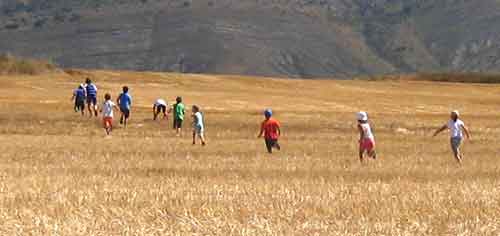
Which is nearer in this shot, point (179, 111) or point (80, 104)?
point (179, 111)

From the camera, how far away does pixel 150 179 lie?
61.0ft

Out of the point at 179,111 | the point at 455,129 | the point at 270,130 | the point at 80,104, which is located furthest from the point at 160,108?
the point at 455,129

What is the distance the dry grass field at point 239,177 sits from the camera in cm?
1211

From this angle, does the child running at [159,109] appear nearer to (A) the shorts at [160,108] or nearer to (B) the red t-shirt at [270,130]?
(A) the shorts at [160,108]

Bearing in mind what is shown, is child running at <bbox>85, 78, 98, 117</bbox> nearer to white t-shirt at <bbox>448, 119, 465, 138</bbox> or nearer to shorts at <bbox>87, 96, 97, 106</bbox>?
shorts at <bbox>87, 96, 97, 106</bbox>

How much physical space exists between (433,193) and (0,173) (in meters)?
7.96

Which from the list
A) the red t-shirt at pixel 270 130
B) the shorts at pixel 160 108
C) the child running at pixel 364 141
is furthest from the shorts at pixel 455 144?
the shorts at pixel 160 108

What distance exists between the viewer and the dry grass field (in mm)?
12109

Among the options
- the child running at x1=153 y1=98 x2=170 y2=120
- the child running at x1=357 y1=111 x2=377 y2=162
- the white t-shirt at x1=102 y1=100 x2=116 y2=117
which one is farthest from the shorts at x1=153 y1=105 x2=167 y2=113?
the child running at x1=357 y1=111 x2=377 y2=162

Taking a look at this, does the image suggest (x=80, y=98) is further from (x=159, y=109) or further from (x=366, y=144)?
(x=366, y=144)

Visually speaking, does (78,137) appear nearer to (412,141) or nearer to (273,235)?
(412,141)

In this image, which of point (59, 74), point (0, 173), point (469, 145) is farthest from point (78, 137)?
point (59, 74)

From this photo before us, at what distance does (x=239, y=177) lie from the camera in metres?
19.4

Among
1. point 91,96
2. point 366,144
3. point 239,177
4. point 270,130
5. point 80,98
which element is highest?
point 91,96
